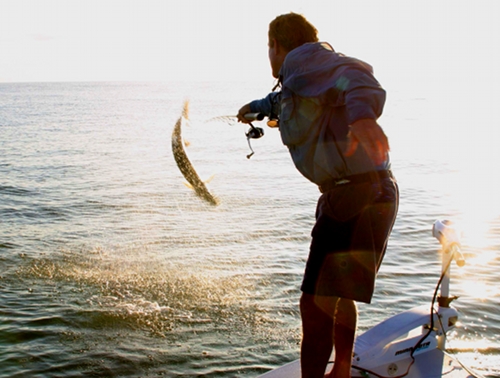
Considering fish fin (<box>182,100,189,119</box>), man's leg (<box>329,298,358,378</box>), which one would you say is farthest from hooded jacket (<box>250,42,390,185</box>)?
fish fin (<box>182,100,189,119</box>)

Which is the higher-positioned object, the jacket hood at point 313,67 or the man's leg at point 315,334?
the jacket hood at point 313,67

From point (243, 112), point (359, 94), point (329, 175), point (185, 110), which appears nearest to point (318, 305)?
point (329, 175)

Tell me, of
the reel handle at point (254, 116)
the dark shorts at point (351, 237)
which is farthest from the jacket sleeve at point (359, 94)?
the reel handle at point (254, 116)

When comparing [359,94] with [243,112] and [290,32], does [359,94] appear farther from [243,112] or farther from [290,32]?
[243,112]

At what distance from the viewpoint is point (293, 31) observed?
11.8ft

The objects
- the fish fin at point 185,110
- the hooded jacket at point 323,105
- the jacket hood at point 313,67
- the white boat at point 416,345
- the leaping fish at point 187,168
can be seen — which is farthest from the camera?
the fish fin at point 185,110

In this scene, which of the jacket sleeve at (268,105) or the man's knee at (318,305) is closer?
the man's knee at (318,305)

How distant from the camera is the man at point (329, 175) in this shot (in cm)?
327

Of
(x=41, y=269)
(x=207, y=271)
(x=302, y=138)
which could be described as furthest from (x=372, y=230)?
(x=41, y=269)

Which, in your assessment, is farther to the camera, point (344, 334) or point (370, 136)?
point (344, 334)

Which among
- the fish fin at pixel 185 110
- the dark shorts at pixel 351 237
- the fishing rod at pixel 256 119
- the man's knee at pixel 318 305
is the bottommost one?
the man's knee at pixel 318 305

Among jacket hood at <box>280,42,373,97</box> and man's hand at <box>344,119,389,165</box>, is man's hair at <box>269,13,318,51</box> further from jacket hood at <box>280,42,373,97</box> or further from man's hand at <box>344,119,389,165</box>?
man's hand at <box>344,119,389,165</box>

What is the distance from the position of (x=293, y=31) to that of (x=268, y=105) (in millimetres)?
544

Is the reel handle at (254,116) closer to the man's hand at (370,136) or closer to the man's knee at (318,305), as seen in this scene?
the man's hand at (370,136)
